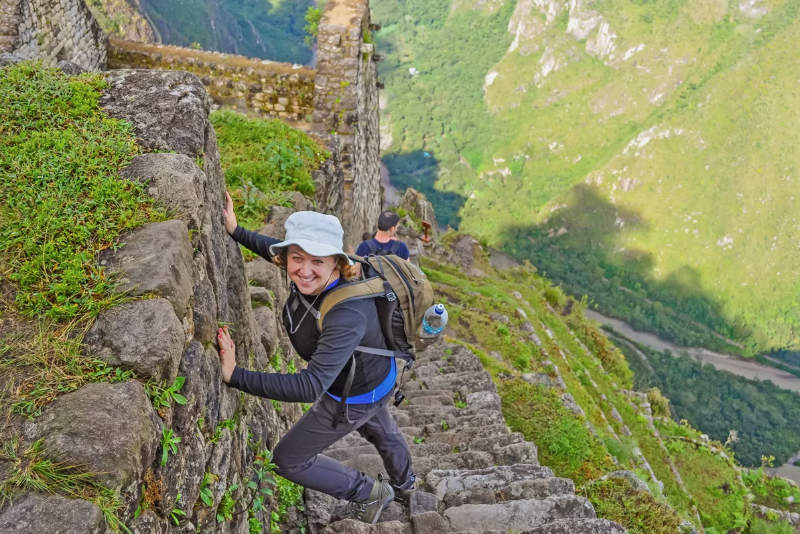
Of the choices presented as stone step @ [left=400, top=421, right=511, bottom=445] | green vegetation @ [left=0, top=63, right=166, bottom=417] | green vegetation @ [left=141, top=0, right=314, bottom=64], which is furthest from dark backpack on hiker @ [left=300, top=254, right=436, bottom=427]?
green vegetation @ [left=141, top=0, right=314, bottom=64]

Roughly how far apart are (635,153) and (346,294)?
114m

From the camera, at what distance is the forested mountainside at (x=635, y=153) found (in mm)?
92688

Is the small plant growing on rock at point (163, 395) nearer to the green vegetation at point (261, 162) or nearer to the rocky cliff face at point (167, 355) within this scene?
the rocky cliff face at point (167, 355)

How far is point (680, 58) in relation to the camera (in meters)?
116

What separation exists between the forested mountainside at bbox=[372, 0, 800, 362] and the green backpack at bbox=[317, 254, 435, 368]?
8344 centimetres

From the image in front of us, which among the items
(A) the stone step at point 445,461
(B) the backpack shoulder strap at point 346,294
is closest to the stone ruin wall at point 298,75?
(A) the stone step at point 445,461

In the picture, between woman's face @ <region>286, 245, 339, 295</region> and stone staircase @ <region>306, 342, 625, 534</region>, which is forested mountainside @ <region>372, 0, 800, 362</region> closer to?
stone staircase @ <region>306, 342, 625, 534</region>

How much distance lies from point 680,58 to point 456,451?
132474 millimetres

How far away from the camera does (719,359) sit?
8006 cm

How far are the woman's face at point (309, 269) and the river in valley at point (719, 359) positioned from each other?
266 ft

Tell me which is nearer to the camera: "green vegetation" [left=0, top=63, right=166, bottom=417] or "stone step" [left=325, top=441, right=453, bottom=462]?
"green vegetation" [left=0, top=63, right=166, bottom=417]

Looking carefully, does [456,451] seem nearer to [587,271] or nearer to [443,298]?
[443,298]

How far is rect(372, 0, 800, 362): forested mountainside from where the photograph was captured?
3649 inches

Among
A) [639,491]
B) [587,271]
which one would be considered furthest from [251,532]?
[587,271]
